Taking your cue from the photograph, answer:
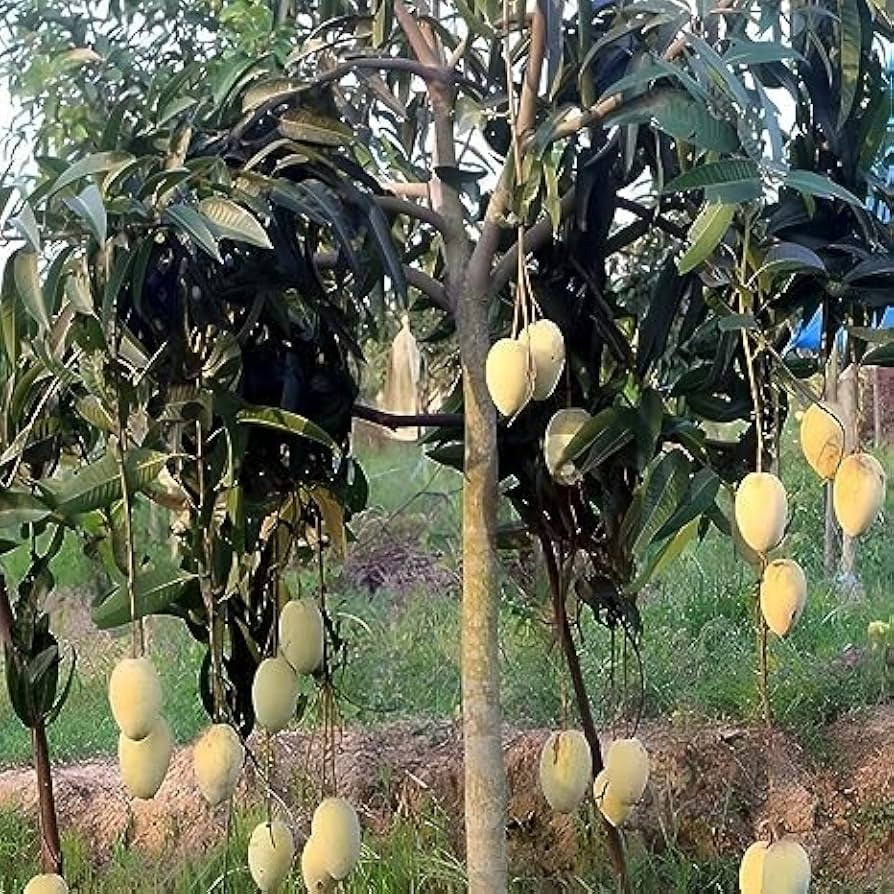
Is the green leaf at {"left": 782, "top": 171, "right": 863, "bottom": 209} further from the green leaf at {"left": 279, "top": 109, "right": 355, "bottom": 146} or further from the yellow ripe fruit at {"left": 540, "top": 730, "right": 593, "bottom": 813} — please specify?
the yellow ripe fruit at {"left": 540, "top": 730, "right": 593, "bottom": 813}

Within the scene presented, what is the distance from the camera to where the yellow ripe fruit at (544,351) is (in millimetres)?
885

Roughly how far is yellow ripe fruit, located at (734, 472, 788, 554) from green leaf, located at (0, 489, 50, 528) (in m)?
0.47

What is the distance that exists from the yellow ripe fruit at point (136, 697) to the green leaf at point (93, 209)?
0.34 metres

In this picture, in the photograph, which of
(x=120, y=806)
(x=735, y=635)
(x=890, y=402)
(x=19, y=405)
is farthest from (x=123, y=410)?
(x=890, y=402)

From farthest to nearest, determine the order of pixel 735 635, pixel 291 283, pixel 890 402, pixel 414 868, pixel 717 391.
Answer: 1. pixel 890 402
2. pixel 735 635
3. pixel 414 868
4. pixel 717 391
5. pixel 291 283

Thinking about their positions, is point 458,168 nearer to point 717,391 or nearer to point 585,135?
point 585,135

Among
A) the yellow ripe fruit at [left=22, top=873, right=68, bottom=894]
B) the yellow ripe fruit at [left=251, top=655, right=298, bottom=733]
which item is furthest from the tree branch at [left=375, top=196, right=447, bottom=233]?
the yellow ripe fruit at [left=22, top=873, right=68, bottom=894]

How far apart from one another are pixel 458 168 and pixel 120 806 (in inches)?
62.3

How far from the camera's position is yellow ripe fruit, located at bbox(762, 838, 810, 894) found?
1.00m

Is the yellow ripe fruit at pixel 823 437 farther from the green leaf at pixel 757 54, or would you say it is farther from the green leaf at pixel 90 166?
the green leaf at pixel 90 166

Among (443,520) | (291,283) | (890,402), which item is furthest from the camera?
(890,402)

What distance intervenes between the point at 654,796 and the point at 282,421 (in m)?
1.23

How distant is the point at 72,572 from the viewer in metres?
4.22

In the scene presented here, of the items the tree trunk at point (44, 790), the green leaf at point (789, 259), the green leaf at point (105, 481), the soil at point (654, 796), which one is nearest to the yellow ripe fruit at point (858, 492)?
the green leaf at point (789, 259)
